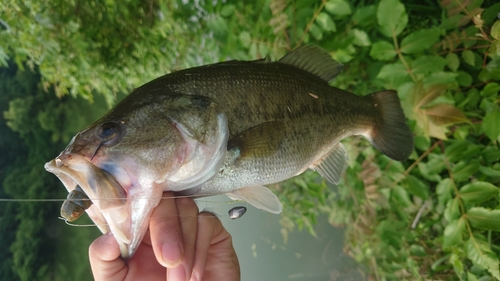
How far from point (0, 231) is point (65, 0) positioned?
1.73 m

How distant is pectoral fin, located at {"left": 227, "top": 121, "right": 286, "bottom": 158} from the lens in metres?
0.52

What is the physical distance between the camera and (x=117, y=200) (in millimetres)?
411

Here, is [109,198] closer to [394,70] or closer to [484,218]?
[394,70]

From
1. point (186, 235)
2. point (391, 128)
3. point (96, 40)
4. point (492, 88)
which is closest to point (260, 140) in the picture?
point (186, 235)

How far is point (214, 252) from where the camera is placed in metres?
0.65

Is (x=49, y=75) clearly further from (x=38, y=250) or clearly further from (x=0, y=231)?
(x=38, y=250)

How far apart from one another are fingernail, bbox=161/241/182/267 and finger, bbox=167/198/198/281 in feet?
0.10

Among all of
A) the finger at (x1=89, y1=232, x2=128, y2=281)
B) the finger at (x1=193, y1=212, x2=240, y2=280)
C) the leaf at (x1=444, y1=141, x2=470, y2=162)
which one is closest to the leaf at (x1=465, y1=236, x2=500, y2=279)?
the leaf at (x1=444, y1=141, x2=470, y2=162)

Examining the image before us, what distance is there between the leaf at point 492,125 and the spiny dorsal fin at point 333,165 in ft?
1.16

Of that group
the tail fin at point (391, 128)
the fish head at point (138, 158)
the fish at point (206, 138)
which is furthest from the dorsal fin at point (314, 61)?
the fish head at point (138, 158)

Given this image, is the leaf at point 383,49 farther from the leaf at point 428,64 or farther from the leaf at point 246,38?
the leaf at point 246,38

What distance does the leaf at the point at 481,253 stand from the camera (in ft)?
2.60

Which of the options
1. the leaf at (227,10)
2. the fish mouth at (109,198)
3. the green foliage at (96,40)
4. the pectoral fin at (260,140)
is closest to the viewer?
the fish mouth at (109,198)

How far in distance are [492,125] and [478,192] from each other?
171 mm
